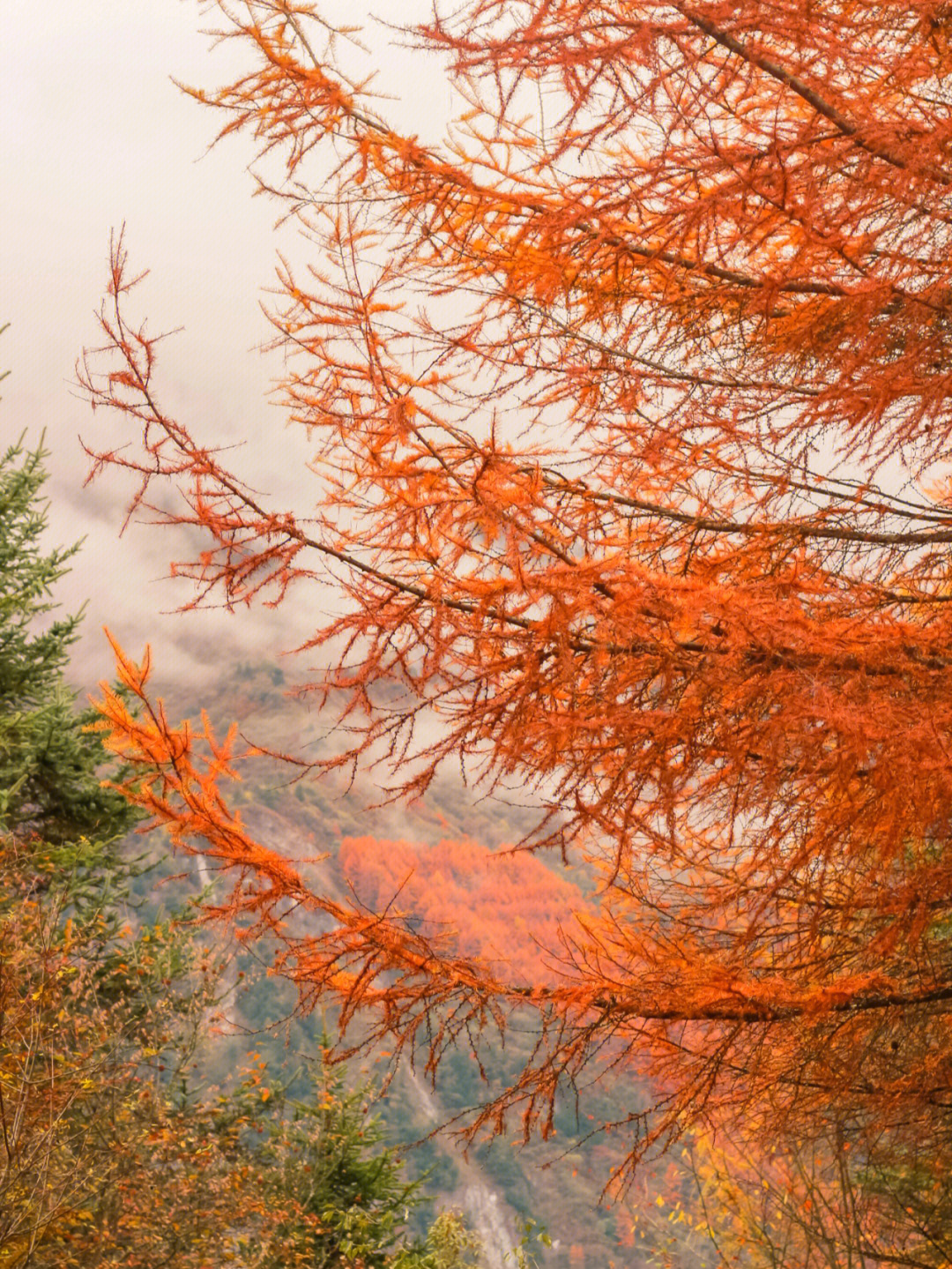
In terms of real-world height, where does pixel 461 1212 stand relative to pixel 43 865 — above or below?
below

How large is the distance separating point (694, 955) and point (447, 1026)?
94cm

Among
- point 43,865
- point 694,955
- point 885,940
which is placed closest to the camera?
point 885,940

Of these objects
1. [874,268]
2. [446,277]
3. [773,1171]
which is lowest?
[773,1171]

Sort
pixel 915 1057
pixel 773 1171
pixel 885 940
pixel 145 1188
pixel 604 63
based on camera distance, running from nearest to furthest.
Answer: pixel 604 63
pixel 885 940
pixel 915 1057
pixel 145 1188
pixel 773 1171

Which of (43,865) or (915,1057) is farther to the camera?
(43,865)

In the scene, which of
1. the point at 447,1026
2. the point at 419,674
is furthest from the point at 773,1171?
the point at 419,674

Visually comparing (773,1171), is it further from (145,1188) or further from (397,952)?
(397,952)

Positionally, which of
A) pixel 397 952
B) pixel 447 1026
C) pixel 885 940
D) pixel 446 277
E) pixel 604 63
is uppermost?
pixel 446 277

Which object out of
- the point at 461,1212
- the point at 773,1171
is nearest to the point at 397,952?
the point at 461,1212

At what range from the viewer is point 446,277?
3367 millimetres

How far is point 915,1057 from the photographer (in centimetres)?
372

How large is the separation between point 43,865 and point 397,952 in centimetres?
580

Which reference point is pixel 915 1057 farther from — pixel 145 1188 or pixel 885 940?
pixel 145 1188

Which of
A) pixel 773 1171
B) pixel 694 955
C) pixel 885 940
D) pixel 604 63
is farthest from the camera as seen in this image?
pixel 773 1171
